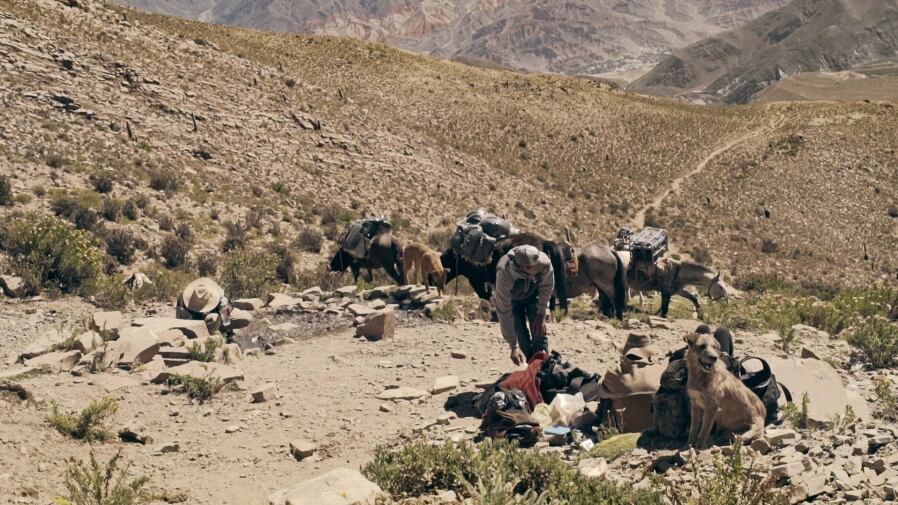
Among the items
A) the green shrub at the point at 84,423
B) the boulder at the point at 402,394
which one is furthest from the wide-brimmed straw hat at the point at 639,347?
the green shrub at the point at 84,423

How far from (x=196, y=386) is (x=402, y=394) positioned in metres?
3.00

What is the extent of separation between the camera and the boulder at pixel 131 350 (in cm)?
1202

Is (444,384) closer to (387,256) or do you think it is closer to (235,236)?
(387,256)

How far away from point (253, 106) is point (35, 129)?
12.4 metres

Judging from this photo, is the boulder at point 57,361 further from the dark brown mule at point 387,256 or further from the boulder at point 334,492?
the dark brown mule at point 387,256

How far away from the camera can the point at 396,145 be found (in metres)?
42.4

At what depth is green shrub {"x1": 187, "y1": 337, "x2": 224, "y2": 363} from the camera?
1255 centimetres

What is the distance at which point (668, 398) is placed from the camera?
27.4ft

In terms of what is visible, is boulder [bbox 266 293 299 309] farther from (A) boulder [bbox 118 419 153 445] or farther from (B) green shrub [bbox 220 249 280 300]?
(A) boulder [bbox 118 419 153 445]

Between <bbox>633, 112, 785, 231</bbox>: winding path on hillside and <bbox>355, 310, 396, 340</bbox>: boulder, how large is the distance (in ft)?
102

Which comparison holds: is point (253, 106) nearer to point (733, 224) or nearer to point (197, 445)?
point (733, 224)

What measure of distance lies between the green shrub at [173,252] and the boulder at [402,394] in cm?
1288

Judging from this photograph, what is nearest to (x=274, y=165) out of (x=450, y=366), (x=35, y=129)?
(x=35, y=129)

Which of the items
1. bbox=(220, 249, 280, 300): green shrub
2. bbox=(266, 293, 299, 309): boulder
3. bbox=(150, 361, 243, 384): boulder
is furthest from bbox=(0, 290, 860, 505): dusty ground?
bbox=(220, 249, 280, 300): green shrub
